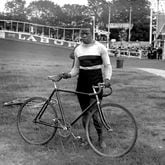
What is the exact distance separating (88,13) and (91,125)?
117020 mm

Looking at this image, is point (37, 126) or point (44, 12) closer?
point (37, 126)

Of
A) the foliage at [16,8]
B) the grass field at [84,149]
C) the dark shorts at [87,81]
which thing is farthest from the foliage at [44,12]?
the dark shorts at [87,81]

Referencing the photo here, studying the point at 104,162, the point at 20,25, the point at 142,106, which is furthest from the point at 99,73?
the point at 20,25

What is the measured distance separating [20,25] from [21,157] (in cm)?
7664

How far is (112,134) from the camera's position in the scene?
512 cm

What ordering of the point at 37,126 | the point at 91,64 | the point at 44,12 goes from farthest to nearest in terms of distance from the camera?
1. the point at 44,12
2. the point at 37,126
3. the point at 91,64

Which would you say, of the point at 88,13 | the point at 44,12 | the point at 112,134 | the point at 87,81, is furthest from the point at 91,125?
the point at 44,12

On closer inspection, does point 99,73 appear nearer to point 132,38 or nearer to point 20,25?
point 20,25

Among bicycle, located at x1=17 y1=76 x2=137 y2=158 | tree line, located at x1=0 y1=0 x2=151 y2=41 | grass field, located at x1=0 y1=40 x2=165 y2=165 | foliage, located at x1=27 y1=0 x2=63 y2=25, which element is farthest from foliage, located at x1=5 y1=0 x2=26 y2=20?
bicycle, located at x1=17 y1=76 x2=137 y2=158

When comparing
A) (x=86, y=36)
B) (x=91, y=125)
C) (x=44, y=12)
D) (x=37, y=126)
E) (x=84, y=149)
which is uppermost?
(x=44, y=12)

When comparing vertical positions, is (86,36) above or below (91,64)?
above

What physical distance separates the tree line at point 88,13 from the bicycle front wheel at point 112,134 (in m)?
94.6

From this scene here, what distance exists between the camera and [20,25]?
79125mm

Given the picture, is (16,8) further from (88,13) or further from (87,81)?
(87,81)
